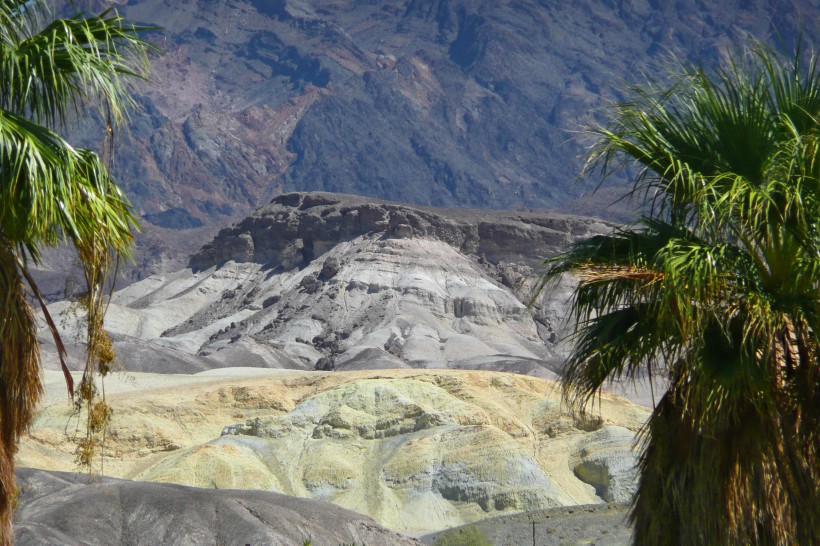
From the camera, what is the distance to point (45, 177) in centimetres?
802

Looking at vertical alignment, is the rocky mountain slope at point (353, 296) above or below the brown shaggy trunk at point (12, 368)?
below

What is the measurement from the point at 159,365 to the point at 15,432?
10360 centimetres

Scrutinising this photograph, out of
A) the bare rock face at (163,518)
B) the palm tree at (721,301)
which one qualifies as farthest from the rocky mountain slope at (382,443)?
the palm tree at (721,301)

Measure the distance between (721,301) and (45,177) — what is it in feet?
17.9

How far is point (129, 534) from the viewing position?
38250 millimetres

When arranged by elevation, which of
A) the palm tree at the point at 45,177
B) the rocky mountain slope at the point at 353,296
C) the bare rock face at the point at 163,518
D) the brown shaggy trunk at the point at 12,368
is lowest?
the rocky mountain slope at the point at 353,296

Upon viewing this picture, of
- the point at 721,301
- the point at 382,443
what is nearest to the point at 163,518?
the point at 382,443

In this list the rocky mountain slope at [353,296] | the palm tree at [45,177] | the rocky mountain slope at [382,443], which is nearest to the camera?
the palm tree at [45,177]

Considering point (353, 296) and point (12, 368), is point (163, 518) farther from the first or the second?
point (353, 296)

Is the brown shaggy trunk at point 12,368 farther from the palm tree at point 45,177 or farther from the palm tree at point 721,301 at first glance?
the palm tree at point 721,301

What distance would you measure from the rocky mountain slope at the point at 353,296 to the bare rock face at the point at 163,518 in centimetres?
6609

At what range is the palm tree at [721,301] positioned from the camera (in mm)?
9398

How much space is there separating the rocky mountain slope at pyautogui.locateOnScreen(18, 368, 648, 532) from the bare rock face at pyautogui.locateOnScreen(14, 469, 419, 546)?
17783 millimetres

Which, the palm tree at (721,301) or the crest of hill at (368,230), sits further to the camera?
the crest of hill at (368,230)
